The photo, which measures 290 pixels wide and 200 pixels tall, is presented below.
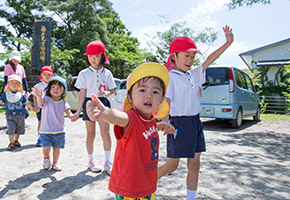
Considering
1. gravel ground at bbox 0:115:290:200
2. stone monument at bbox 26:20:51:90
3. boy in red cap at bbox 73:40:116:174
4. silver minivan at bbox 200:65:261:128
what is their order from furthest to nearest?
stone monument at bbox 26:20:51:90
silver minivan at bbox 200:65:261:128
boy in red cap at bbox 73:40:116:174
gravel ground at bbox 0:115:290:200

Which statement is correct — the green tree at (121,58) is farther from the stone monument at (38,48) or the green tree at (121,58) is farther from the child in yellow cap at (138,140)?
the child in yellow cap at (138,140)

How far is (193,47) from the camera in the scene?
2.51 m

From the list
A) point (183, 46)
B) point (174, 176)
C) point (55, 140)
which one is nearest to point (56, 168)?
point (55, 140)

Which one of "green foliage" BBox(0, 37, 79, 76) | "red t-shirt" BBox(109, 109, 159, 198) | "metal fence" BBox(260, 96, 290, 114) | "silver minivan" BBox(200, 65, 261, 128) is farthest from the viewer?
"green foliage" BBox(0, 37, 79, 76)

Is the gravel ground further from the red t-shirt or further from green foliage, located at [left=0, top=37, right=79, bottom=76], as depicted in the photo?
green foliage, located at [left=0, top=37, right=79, bottom=76]

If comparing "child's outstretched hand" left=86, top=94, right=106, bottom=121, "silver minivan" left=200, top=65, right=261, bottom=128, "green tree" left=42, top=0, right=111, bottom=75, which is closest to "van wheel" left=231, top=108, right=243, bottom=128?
"silver minivan" left=200, top=65, right=261, bottom=128

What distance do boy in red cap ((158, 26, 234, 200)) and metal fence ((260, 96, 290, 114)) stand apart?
43.7ft

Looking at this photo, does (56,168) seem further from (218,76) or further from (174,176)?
(218,76)

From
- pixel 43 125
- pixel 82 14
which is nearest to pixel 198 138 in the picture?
pixel 43 125

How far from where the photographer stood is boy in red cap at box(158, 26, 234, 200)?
245cm

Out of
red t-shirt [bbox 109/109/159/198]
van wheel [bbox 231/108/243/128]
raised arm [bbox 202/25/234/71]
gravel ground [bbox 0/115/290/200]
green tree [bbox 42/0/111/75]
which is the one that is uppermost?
green tree [bbox 42/0/111/75]

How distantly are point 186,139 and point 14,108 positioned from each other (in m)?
3.89

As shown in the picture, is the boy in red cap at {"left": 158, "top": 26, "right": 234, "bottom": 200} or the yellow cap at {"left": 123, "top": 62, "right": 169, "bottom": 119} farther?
the boy in red cap at {"left": 158, "top": 26, "right": 234, "bottom": 200}

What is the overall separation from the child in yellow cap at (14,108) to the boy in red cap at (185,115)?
346 cm
